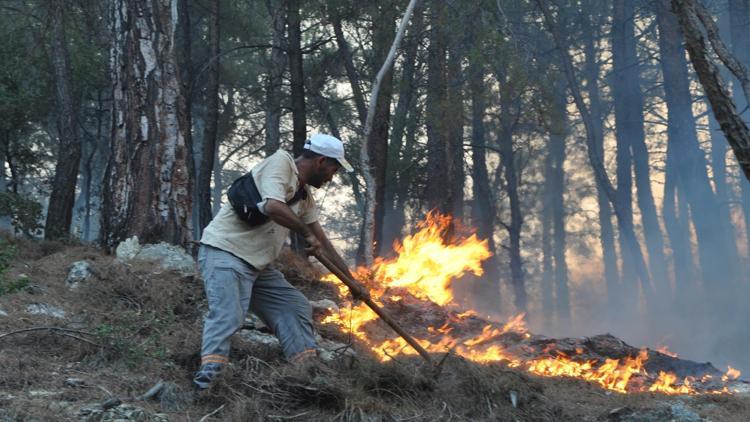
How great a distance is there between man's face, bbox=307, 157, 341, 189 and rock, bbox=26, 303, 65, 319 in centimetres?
278

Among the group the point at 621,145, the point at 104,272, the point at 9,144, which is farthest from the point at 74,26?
the point at 621,145

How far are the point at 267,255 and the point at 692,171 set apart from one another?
21.7 metres

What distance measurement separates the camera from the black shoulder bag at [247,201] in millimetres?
5684

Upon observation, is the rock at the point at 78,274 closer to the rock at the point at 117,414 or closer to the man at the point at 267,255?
the man at the point at 267,255

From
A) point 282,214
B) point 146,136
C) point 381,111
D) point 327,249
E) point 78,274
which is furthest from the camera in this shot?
point 381,111

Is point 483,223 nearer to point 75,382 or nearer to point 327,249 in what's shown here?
point 327,249

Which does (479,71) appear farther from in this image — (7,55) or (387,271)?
(7,55)

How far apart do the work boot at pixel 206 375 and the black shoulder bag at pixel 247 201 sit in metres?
1.03

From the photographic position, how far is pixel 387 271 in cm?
1094

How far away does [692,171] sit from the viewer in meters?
24.8

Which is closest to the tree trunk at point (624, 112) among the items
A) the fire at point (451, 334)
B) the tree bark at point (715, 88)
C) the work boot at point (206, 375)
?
the fire at point (451, 334)

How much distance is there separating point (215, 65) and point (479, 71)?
565cm

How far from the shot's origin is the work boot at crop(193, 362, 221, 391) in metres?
5.45

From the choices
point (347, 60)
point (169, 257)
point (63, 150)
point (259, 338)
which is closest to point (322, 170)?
point (259, 338)
